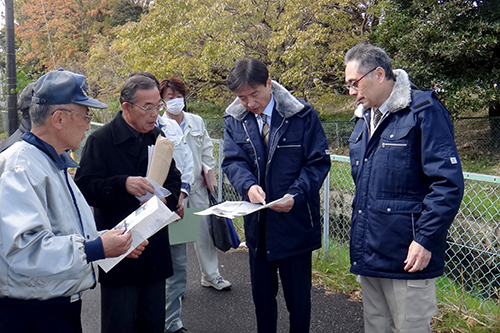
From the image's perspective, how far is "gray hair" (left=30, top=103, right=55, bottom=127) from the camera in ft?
6.09

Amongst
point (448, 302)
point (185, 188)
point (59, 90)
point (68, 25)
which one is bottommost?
point (448, 302)

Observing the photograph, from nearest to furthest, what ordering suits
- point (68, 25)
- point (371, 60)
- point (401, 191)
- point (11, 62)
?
point (401, 191) < point (371, 60) < point (11, 62) < point (68, 25)

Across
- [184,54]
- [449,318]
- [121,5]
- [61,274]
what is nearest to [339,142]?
[184,54]

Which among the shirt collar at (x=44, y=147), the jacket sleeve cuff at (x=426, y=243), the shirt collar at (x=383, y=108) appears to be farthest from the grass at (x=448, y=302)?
the shirt collar at (x=44, y=147)

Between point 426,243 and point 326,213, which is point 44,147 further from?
point 326,213

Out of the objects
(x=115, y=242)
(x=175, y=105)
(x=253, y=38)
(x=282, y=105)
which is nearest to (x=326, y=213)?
(x=175, y=105)

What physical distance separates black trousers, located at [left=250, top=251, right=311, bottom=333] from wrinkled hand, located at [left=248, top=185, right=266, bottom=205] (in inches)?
16.8

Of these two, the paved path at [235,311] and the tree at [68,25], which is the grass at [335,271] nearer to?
the paved path at [235,311]

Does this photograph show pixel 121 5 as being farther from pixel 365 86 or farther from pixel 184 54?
pixel 365 86

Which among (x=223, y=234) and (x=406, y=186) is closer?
(x=406, y=186)

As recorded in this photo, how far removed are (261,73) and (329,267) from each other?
2711 millimetres

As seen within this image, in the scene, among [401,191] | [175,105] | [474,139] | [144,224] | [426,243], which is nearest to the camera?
[144,224]

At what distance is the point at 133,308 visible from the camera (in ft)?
8.55

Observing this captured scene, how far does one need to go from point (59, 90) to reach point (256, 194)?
52.2 inches
